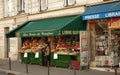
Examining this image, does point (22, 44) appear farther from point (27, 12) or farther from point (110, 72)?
point (110, 72)

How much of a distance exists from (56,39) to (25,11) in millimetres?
5362

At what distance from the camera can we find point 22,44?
26250mm

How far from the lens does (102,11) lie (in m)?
17.4

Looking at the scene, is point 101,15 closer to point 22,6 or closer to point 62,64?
point 62,64

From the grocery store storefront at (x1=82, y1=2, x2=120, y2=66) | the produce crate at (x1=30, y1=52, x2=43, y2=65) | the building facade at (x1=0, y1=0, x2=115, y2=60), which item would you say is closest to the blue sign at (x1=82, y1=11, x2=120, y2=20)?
the grocery store storefront at (x1=82, y1=2, x2=120, y2=66)

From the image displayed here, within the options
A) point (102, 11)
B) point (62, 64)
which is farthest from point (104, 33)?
point (62, 64)

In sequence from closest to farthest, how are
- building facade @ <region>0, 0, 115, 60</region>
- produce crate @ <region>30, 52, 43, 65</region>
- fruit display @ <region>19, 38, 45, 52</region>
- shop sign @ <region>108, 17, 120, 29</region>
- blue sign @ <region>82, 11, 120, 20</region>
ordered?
blue sign @ <region>82, 11, 120, 20</region>, shop sign @ <region>108, 17, 120, 29</region>, building facade @ <region>0, 0, 115, 60</region>, produce crate @ <region>30, 52, 43, 65</region>, fruit display @ <region>19, 38, 45, 52</region>

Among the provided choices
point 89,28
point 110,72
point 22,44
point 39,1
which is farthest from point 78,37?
point 22,44

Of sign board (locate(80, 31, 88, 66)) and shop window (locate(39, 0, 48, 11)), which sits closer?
sign board (locate(80, 31, 88, 66))

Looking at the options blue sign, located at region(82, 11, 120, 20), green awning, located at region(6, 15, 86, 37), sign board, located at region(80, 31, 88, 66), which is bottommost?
sign board, located at region(80, 31, 88, 66)

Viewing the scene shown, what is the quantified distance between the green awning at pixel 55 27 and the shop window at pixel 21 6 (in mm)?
2538

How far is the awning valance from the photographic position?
16.6 m

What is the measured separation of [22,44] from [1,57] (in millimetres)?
5874

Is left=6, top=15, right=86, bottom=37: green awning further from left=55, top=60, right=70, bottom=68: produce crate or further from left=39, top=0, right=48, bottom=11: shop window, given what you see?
left=55, top=60, right=70, bottom=68: produce crate
